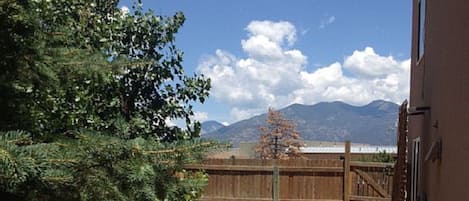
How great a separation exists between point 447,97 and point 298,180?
22.2 ft

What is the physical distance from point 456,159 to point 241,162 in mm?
7598

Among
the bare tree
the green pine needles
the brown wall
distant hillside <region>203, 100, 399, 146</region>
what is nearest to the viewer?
the green pine needles

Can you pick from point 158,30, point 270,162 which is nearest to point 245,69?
point 270,162

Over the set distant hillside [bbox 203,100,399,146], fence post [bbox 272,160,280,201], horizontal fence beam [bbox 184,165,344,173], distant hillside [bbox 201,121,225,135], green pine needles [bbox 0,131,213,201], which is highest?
distant hillside [bbox 203,100,399,146]

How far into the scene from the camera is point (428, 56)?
22.9 feet

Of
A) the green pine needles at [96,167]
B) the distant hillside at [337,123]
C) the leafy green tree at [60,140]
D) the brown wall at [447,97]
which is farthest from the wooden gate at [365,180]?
the distant hillside at [337,123]

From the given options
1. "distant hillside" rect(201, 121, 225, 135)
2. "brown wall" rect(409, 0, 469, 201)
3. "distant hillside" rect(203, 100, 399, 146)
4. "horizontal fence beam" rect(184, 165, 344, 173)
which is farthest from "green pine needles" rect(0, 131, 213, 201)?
"distant hillside" rect(203, 100, 399, 146)

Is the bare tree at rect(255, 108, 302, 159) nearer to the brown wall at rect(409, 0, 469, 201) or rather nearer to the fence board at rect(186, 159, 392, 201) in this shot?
the fence board at rect(186, 159, 392, 201)

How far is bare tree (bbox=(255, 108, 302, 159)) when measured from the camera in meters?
27.0

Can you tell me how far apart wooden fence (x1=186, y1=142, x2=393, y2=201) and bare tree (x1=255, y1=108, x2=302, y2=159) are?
577 inches

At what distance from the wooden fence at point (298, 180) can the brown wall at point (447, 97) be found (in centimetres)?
396

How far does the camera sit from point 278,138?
1113 inches

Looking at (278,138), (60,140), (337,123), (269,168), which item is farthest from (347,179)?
(337,123)

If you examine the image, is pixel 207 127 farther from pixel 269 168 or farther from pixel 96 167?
pixel 96 167
